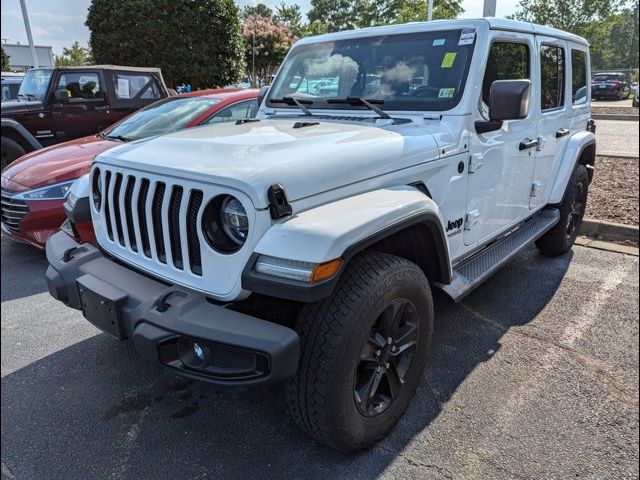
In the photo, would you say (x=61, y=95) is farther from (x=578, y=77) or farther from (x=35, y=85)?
(x=578, y=77)

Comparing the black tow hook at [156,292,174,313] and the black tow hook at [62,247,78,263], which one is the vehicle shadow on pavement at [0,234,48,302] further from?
the black tow hook at [156,292,174,313]

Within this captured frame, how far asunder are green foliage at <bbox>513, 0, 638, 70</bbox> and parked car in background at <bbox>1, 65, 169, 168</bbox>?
6175mm

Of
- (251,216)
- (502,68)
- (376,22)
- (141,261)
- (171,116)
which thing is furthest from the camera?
(376,22)

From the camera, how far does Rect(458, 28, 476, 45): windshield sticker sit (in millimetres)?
3000

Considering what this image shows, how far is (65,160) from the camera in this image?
15.9 ft

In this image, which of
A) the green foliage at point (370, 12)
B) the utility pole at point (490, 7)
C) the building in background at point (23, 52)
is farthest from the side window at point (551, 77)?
the green foliage at point (370, 12)

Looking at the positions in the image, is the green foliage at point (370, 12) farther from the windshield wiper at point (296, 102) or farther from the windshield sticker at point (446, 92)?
the windshield sticker at point (446, 92)

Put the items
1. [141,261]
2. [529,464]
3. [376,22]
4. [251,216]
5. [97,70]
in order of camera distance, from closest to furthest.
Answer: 1. [251,216]
2. [529,464]
3. [141,261]
4. [97,70]
5. [376,22]

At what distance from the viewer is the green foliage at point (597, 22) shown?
9.72 ft

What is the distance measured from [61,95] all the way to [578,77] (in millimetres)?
7208

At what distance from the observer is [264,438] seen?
238 cm

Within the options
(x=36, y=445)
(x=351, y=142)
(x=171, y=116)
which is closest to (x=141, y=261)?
(x=36, y=445)

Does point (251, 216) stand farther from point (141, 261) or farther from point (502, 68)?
point (502, 68)

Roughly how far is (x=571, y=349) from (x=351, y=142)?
196 cm
